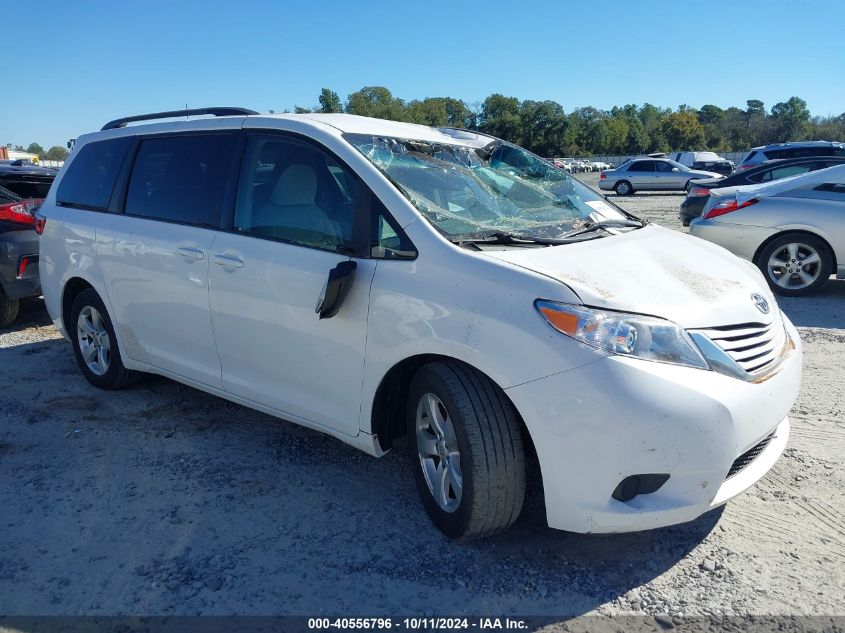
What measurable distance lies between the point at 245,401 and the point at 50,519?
1.08 m

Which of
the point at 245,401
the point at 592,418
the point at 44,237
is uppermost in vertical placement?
the point at 44,237

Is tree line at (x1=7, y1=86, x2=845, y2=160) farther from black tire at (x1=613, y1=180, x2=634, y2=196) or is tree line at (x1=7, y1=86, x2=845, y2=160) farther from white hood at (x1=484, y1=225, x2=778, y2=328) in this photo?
white hood at (x1=484, y1=225, x2=778, y2=328)

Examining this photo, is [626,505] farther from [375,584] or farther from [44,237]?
[44,237]

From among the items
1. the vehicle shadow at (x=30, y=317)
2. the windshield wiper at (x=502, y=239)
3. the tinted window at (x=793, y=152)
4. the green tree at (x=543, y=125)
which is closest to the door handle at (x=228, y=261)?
the windshield wiper at (x=502, y=239)

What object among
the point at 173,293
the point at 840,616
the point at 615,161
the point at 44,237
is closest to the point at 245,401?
the point at 173,293

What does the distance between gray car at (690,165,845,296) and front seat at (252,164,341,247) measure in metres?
5.90

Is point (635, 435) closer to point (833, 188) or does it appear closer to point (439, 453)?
point (439, 453)

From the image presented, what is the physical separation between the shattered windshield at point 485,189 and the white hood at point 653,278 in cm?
30

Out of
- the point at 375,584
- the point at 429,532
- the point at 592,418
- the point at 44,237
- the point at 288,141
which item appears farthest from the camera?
the point at 44,237

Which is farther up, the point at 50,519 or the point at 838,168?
the point at 838,168

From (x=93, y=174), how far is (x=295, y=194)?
2172 mm

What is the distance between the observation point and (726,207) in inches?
313

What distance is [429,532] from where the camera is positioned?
312 cm

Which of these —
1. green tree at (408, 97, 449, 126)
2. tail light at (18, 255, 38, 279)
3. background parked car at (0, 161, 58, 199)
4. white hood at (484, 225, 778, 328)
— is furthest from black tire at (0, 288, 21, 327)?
green tree at (408, 97, 449, 126)
